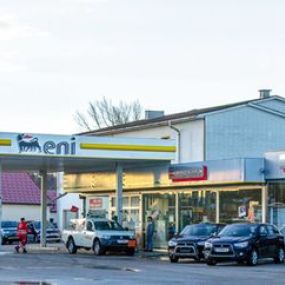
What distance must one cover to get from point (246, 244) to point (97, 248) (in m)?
9.02

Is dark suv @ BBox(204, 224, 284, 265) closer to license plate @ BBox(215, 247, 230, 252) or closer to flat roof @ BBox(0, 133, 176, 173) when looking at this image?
license plate @ BBox(215, 247, 230, 252)

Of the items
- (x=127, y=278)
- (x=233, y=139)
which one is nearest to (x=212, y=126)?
(x=233, y=139)

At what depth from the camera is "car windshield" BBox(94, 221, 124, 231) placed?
37866mm

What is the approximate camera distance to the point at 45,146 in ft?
121

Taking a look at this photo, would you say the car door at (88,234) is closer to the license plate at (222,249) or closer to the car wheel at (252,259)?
the license plate at (222,249)

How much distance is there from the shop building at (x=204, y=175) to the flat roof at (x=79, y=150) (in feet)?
4.09

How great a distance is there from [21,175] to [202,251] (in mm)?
46978

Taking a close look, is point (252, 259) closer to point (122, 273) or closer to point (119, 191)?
point (122, 273)

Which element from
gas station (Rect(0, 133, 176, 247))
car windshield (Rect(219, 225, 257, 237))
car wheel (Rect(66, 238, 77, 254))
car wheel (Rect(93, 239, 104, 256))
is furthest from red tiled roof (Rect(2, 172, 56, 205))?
car windshield (Rect(219, 225, 257, 237))

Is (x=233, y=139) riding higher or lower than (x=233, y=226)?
higher

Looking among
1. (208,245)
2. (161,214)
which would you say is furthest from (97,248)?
(208,245)

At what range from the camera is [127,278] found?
23.4m

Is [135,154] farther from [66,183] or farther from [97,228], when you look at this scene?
[66,183]

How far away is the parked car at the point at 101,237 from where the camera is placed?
3716cm
